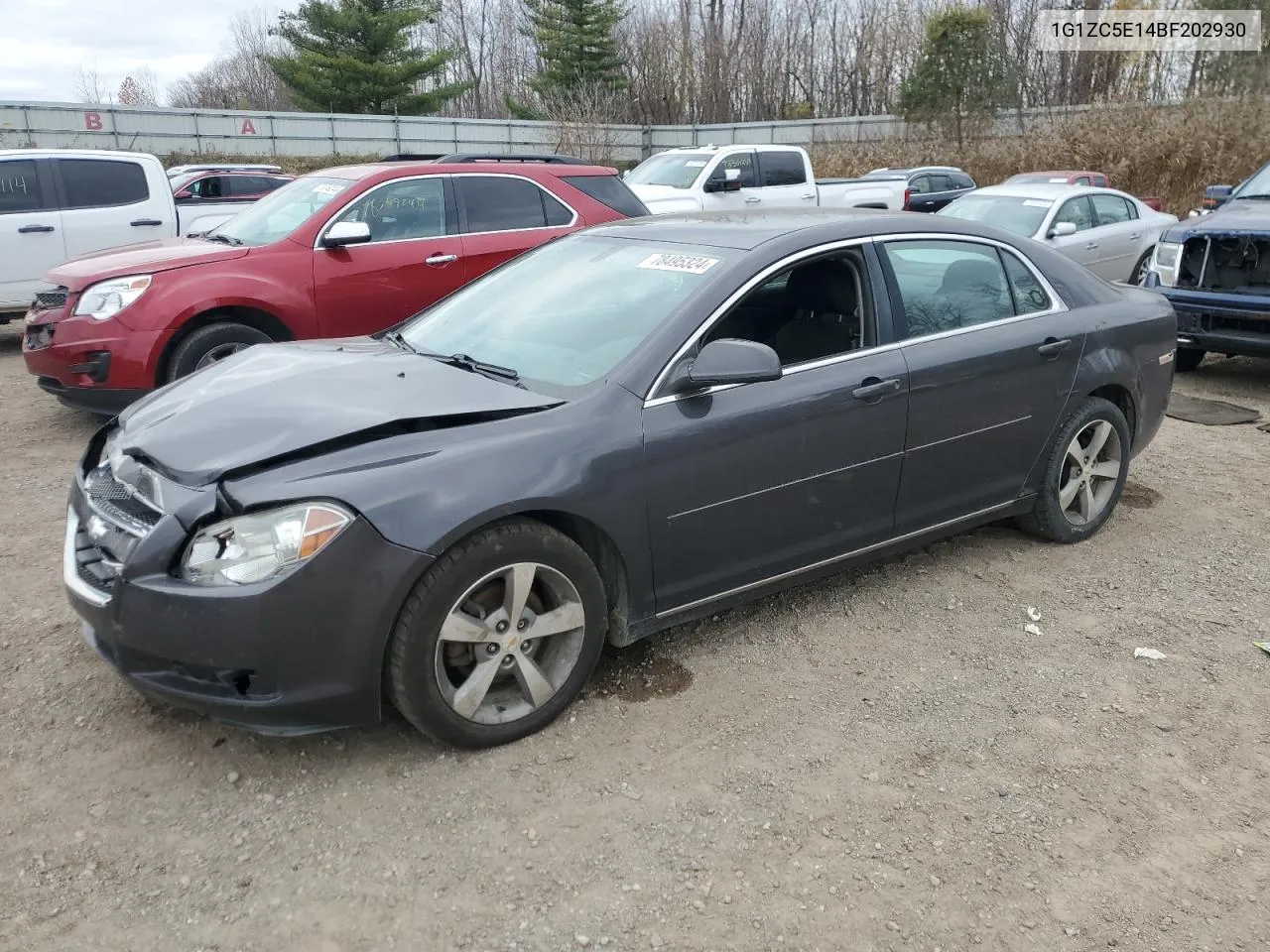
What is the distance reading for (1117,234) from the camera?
1189cm

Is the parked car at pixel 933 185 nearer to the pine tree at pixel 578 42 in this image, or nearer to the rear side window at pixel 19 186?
the rear side window at pixel 19 186

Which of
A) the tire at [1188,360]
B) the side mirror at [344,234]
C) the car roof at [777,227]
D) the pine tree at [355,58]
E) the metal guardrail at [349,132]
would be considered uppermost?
the pine tree at [355,58]

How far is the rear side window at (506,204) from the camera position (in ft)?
25.1

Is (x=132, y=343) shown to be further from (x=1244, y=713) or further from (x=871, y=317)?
(x=1244, y=713)

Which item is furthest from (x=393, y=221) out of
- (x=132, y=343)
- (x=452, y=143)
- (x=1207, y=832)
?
(x=452, y=143)

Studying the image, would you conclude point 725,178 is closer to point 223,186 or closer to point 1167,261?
point 1167,261

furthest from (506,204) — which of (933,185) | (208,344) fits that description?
(933,185)

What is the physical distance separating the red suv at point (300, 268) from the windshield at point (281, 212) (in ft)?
0.05

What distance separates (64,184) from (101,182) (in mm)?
322

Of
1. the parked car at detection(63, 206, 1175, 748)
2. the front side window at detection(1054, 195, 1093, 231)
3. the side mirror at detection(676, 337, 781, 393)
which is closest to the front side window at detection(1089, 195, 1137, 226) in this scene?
the front side window at detection(1054, 195, 1093, 231)

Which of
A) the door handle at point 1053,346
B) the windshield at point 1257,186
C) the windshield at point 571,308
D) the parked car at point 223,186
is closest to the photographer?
the windshield at point 571,308

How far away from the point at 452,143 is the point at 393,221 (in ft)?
91.3

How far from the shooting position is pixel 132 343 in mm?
6258

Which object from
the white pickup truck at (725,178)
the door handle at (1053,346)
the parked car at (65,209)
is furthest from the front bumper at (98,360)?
the white pickup truck at (725,178)
